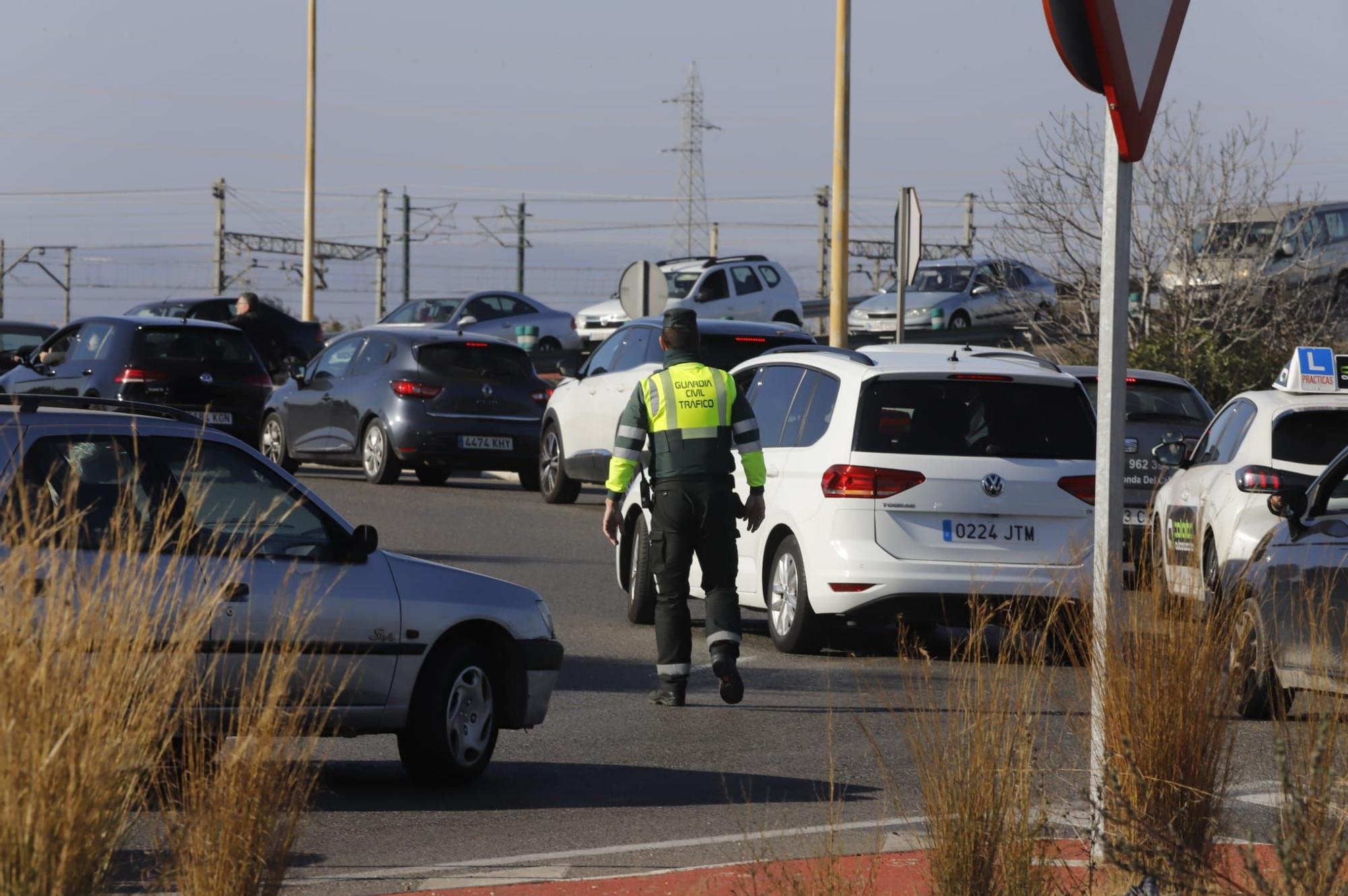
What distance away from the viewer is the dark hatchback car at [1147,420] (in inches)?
610

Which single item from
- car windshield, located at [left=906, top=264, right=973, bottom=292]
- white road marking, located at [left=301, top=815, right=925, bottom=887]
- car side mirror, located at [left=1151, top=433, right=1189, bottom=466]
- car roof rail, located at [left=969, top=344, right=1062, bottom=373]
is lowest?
white road marking, located at [left=301, top=815, right=925, bottom=887]

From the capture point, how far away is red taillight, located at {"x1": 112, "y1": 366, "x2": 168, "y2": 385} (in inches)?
896

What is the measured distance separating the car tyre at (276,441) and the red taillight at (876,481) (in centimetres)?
1310

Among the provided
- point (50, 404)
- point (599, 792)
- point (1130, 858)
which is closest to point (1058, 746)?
point (1130, 858)

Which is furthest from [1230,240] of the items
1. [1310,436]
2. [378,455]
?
[1310,436]

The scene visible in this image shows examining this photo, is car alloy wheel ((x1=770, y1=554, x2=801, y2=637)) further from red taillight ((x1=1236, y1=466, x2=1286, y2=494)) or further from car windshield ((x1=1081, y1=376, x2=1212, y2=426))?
car windshield ((x1=1081, y1=376, x2=1212, y2=426))

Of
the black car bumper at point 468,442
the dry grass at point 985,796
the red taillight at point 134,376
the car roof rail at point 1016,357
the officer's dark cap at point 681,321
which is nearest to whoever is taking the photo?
the dry grass at point 985,796

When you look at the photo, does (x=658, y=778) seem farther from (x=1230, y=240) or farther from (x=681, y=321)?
(x=1230, y=240)

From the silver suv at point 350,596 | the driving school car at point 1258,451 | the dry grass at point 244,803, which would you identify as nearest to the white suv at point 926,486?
the driving school car at point 1258,451

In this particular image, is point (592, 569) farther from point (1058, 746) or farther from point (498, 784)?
point (1058, 746)

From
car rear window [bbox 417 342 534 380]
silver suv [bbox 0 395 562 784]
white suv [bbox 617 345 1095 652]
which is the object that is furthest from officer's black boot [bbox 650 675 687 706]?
car rear window [bbox 417 342 534 380]

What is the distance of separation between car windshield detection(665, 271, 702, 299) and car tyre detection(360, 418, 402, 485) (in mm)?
14413

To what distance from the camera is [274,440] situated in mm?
23969

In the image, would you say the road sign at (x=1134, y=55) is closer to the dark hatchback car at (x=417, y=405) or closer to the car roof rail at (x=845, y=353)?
the car roof rail at (x=845, y=353)
